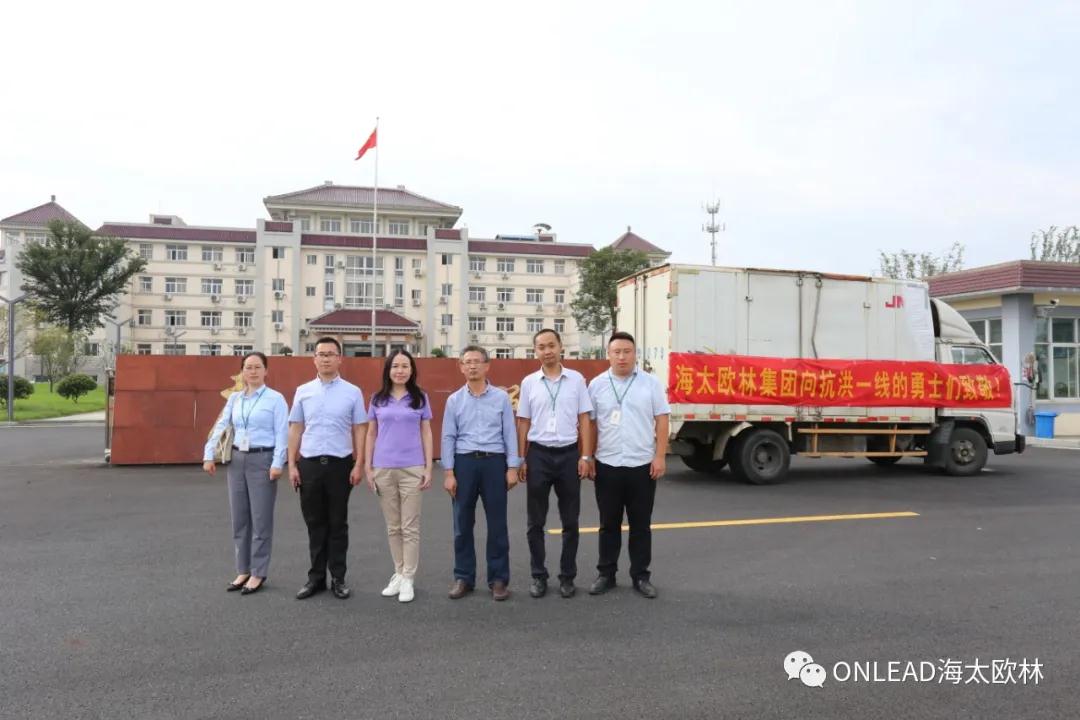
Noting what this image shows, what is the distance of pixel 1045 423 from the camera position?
59.1 ft

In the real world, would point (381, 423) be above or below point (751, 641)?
above

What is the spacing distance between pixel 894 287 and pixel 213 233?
58.3 m

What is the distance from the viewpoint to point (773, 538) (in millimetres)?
6559

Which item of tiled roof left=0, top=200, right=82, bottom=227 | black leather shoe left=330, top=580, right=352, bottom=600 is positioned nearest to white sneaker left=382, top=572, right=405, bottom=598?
black leather shoe left=330, top=580, right=352, bottom=600

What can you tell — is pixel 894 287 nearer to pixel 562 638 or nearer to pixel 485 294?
pixel 562 638

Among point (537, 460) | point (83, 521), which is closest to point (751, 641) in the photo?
point (537, 460)

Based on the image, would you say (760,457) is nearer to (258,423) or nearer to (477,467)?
(477,467)

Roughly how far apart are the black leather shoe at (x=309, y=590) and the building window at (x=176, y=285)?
6088cm

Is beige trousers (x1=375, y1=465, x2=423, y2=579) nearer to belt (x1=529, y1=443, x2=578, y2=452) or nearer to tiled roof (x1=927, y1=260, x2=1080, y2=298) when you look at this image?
belt (x1=529, y1=443, x2=578, y2=452)

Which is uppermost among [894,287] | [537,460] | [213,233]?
[213,233]

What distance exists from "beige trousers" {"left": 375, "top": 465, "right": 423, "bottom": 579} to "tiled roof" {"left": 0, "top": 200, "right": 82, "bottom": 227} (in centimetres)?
6778

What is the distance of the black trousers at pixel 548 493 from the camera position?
4809mm

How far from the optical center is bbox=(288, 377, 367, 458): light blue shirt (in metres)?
4.76

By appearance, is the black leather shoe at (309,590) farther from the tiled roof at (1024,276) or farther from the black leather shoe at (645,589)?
the tiled roof at (1024,276)
